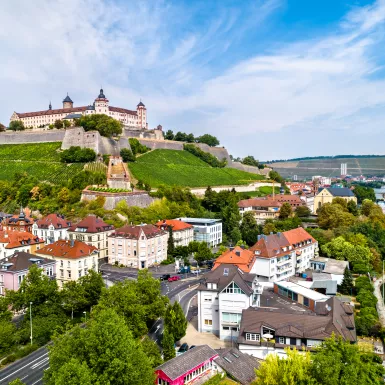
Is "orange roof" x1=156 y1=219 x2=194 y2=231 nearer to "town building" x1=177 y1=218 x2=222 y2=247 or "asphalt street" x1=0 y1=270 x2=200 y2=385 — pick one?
"town building" x1=177 y1=218 x2=222 y2=247

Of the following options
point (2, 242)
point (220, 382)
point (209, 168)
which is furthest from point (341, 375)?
point (209, 168)

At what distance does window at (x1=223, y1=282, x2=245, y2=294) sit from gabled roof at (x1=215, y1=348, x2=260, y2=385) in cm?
573

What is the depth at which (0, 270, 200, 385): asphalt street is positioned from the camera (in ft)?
78.1

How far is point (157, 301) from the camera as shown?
95.6 feet

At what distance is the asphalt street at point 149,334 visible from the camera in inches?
937

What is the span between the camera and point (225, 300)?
1185 inches

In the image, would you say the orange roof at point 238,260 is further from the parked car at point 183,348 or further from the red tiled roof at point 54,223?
the red tiled roof at point 54,223

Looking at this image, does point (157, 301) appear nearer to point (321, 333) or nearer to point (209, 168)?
point (321, 333)

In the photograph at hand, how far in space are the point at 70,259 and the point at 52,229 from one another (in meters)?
15.6

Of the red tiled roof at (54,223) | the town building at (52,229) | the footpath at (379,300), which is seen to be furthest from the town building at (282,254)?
the red tiled roof at (54,223)

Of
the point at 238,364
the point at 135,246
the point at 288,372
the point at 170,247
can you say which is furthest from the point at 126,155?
the point at 288,372

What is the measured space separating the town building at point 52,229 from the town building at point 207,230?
18450 mm

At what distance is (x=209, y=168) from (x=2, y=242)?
6687cm

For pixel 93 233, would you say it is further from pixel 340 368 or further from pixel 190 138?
pixel 190 138
